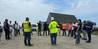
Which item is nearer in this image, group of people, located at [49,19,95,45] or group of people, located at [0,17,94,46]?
group of people, located at [0,17,94,46]

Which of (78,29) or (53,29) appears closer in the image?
(53,29)

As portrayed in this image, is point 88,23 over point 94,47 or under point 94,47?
over

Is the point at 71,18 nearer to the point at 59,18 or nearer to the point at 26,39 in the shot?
the point at 59,18

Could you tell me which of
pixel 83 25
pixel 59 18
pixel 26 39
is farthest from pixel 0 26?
pixel 59 18

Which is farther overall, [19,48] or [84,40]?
[84,40]

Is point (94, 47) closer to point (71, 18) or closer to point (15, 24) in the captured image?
point (15, 24)

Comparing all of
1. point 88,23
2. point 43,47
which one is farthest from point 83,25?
point 43,47

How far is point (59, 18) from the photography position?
73625 mm

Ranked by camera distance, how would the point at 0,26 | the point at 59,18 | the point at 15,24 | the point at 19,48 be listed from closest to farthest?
the point at 19,48
the point at 0,26
the point at 15,24
the point at 59,18

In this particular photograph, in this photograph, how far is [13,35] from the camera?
32.3 metres

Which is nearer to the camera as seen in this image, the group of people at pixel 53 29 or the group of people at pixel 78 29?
the group of people at pixel 53 29

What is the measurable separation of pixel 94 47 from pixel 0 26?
778 cm

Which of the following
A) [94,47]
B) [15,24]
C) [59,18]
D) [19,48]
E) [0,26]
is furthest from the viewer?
[59,18]

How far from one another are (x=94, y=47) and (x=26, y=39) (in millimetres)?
4986
